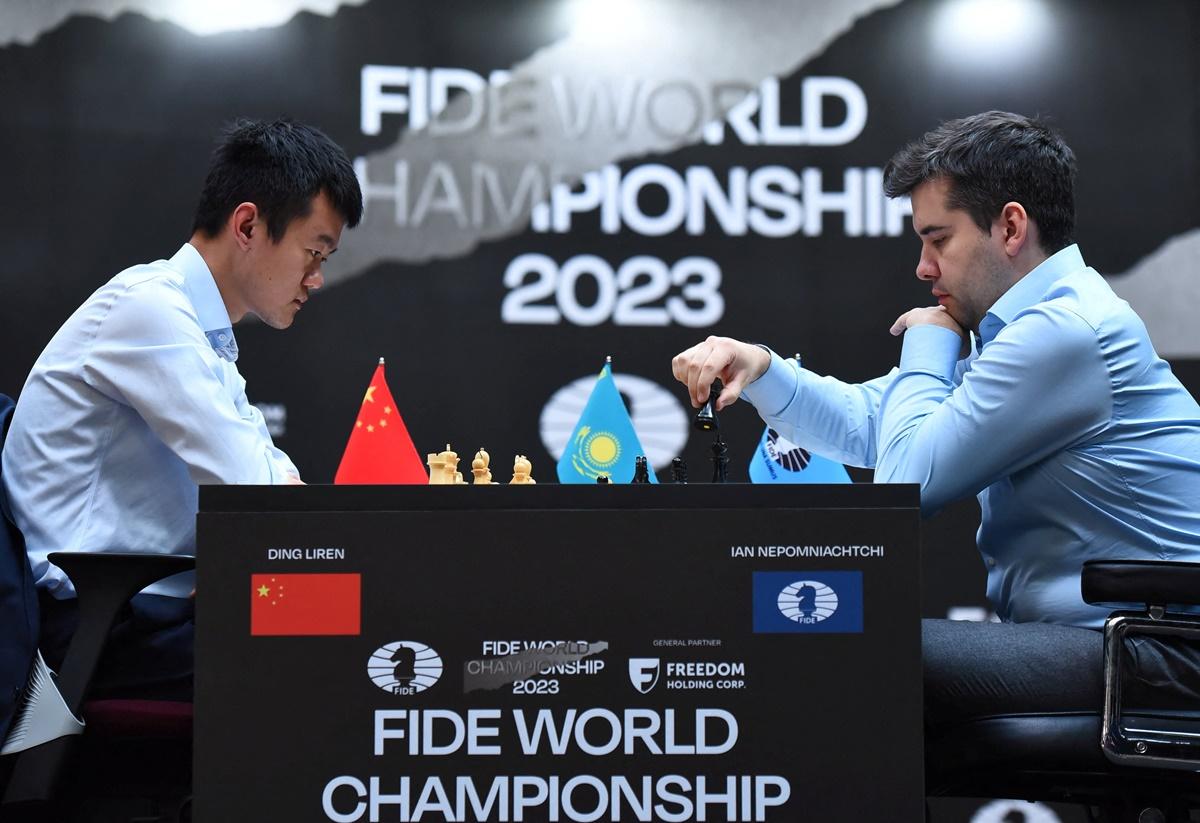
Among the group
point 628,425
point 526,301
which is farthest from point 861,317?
point 628,425

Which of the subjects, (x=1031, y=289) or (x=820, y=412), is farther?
(x=820, y=412)

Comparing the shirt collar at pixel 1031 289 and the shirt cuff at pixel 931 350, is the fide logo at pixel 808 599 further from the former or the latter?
the shirt collar at pixel 1031 289

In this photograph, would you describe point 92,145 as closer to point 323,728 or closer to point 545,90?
point 545,90

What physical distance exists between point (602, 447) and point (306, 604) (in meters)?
1.16

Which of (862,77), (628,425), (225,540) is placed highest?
(862,77)

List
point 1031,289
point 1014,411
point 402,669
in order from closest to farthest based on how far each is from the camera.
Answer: point 402,669 → point 1014,411 → point 1031,289

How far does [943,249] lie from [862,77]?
2.25m

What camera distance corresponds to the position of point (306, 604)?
1.37 m

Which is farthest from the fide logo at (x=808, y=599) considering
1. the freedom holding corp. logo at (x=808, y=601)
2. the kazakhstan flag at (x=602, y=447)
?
the kazakhstan flag at (x=602, y=447)

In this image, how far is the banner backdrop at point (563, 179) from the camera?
156 inches

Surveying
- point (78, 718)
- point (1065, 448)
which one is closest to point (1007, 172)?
point (1065, 448)

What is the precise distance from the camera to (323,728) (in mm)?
1366

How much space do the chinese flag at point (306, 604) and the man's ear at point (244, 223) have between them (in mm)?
1030

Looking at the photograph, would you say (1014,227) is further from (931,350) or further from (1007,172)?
(931,350)
